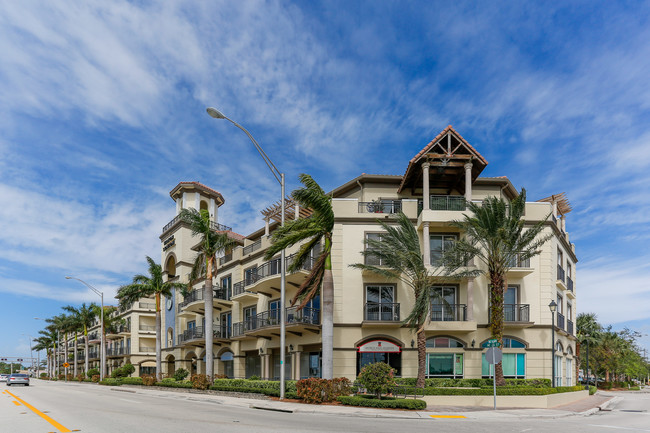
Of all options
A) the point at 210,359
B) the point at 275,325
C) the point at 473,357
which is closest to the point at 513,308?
the point at 473,357

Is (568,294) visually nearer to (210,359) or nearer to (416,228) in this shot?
(416,228)

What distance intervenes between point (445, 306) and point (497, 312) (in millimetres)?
3050

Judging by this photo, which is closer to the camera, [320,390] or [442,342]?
[320,390]

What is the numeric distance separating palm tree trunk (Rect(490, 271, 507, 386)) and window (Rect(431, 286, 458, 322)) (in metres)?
2.62

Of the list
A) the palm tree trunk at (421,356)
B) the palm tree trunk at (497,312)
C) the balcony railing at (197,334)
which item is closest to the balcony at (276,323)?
the balcony railing at (197,334)

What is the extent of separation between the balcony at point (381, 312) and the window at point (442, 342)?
235 cm

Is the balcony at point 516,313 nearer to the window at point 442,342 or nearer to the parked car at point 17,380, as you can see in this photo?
the window at point 442,342

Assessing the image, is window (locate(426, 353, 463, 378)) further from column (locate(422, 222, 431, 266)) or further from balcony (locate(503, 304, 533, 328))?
column (locate(422, 222, 431, 266))

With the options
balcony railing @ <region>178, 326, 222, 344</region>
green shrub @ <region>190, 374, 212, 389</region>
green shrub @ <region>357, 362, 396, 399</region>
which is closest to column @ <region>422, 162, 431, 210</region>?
green shrub @ <region>357, 362, 396, 399</region>

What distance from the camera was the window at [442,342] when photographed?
29.1m

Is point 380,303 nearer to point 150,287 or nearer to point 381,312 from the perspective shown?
point 381,312

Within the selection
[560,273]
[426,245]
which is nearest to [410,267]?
[426,245]

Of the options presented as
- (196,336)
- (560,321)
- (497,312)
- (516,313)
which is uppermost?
(497,312)

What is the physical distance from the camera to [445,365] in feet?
95.0
